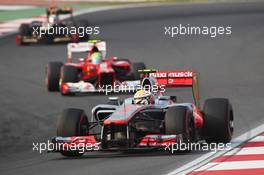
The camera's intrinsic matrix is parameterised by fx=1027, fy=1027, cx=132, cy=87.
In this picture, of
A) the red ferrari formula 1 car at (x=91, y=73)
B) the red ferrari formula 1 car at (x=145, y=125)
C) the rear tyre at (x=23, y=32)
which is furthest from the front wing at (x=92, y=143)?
the rear tyre at (x=23, y=32)

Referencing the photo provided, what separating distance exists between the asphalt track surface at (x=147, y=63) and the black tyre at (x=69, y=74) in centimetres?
50

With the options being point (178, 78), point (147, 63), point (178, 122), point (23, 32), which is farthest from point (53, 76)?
point (23, 32)

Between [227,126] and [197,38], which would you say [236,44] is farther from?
[227,126]

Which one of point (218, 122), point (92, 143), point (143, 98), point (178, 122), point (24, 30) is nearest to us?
point (178, 122)

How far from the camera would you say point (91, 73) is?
2497 centimetres

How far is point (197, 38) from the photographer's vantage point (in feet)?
116

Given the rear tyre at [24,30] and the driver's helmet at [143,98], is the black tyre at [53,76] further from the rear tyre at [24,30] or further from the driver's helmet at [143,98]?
the rear tyre at [24,30]

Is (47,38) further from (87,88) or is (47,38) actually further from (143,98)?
(143,98)

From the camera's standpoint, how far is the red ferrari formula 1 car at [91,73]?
24006mm

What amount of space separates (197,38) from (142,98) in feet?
63.9

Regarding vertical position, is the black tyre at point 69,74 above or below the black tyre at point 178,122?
above

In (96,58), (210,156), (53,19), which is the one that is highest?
(53,19)

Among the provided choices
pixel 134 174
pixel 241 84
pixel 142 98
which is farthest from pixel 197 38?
pixel 134 174

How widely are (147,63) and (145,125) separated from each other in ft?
47.3
